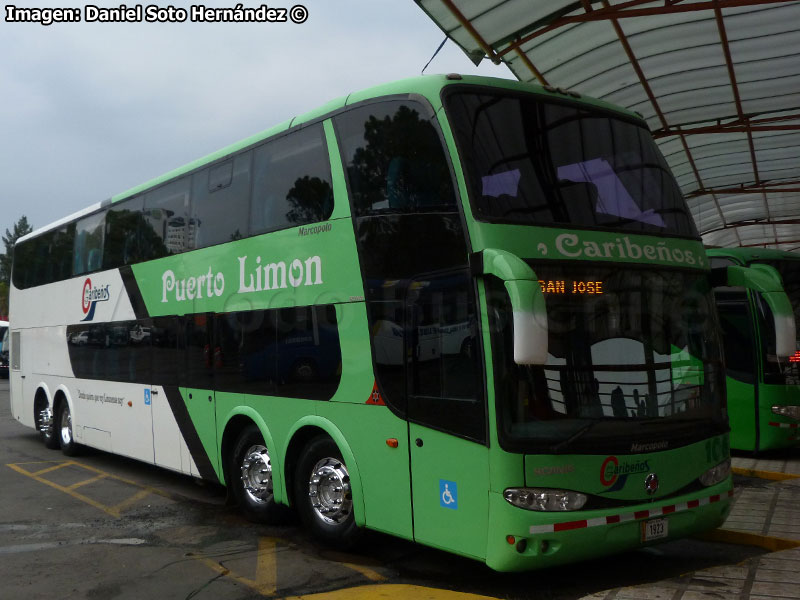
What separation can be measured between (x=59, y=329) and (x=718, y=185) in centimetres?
1819

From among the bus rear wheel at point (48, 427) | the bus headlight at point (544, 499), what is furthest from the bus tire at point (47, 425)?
the bus headlight at point (544, 499)

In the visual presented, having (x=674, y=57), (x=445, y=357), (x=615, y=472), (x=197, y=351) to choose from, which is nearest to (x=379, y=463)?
(x=445, y=357)

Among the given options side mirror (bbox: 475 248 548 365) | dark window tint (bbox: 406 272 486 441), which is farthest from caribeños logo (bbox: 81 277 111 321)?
side mirror (bbox: 475 248 548 365)

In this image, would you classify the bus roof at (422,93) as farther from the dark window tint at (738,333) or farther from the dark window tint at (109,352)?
the dark window tint at (738,333)

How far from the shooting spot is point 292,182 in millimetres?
8062

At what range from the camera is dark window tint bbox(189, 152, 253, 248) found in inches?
349

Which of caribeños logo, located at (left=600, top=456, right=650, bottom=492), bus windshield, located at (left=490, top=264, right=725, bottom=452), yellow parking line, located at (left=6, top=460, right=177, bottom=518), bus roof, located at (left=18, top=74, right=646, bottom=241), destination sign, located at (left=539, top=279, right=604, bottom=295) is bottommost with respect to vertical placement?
yellow parking line, located at (left=6, top=460, right=177, bottom=518)

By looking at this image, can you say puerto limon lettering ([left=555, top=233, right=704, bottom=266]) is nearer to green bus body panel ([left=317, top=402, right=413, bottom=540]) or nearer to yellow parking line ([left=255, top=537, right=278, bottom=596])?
green bus body panel ([left=317, top=402, right=413, bottom=540])

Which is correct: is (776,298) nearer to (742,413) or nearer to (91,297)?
(742,413)

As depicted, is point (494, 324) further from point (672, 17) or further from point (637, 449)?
point (672, 17)

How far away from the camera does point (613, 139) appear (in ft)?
22.8

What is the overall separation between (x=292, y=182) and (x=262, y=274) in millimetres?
950

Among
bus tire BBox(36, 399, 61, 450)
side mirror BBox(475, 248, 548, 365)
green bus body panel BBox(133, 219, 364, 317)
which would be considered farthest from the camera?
bus tire BBox(36, 399, 61, 450)

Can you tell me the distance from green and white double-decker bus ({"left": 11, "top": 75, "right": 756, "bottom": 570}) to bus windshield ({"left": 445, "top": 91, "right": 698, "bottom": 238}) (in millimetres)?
17
